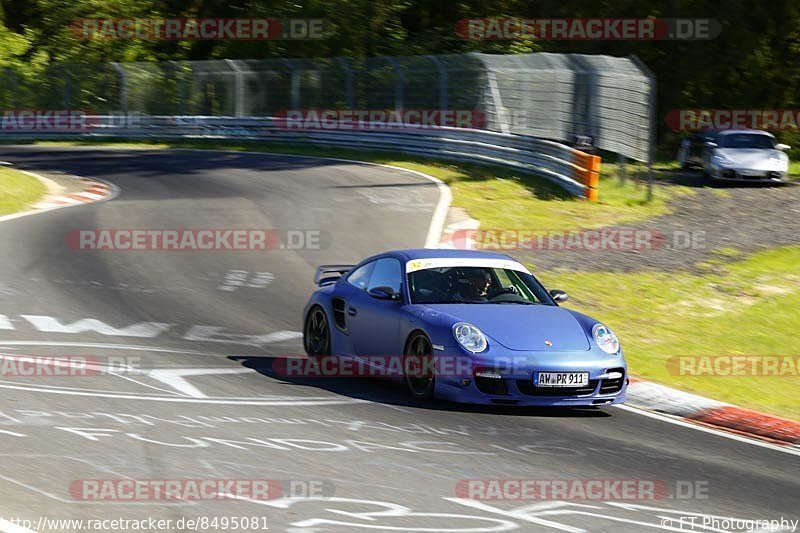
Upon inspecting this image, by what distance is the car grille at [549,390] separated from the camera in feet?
31.9

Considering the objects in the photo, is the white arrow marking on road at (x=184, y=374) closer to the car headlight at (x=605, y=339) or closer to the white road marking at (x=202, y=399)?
the white road marking at (x=202, y=399)

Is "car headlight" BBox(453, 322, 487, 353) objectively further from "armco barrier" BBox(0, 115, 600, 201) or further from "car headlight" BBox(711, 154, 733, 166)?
"car headlight" BBox(711, 154, 733, 166)

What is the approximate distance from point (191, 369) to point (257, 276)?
217 inches

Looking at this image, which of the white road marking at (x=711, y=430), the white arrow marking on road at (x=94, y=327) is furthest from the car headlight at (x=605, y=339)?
the white arrow marking on road at (x=94, y=327)

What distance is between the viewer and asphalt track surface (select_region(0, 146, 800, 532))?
6.75 m

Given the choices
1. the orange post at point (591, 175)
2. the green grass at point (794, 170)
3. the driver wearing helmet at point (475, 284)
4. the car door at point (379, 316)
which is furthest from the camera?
the green grass at point (794, 170)

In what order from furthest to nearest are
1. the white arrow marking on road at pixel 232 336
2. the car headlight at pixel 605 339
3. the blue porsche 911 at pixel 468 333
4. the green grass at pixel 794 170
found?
1. the green grass at pixel 794 170
2. the white arrow marking on road at pixel 232 336
3. the car headlight at pixel 605 339
4. the blue porsche 911 at pixel 468 333

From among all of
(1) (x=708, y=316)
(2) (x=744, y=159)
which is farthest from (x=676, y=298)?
(2) (x=744, y=159)

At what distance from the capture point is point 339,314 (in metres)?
Answer: 11.6

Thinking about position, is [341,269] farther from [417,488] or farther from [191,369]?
[417,488]

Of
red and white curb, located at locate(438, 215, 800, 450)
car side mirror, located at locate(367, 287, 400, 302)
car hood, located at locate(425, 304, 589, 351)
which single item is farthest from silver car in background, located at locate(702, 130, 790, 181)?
car side mirror, located at locate(367, 287, 400, 302)

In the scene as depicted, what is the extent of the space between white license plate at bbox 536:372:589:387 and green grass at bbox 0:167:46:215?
13.9 meters

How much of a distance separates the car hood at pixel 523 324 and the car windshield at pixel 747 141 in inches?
779

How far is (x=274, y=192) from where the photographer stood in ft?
80.9
